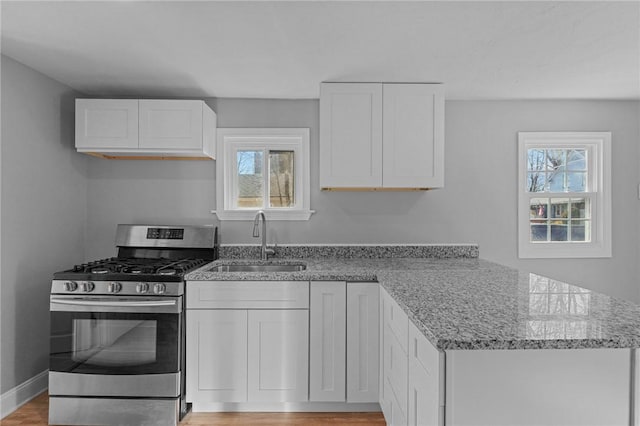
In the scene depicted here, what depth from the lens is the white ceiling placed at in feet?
6.29

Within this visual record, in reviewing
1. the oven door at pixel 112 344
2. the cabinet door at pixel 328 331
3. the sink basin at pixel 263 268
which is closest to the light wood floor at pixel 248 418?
the cabinet door at pixel 328 331

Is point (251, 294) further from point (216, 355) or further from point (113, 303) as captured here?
point (113, 303)

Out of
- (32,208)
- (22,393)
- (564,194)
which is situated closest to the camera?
(22,393)

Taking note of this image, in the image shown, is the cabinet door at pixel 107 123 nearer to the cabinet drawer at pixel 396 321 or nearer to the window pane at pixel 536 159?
the cabinet drawer at pixel 396 321

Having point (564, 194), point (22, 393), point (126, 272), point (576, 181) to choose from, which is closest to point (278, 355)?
point (126, 272)

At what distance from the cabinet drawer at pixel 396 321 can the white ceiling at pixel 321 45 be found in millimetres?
1380

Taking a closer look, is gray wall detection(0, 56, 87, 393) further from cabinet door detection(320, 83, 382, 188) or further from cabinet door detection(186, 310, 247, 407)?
cabinet door detection(320, 83, 382, 188)

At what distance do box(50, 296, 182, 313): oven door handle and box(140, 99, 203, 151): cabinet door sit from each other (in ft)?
3.68

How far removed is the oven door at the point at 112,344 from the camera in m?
2.43

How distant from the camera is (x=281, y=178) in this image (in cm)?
345

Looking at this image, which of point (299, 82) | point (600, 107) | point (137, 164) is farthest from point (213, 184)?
point (600, 107)

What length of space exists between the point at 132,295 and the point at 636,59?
3.33 metres

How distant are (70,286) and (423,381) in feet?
6.78

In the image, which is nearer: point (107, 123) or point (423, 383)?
point (423, 383)
